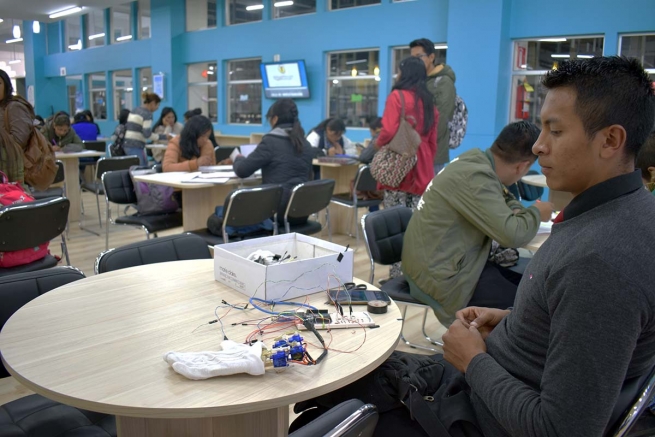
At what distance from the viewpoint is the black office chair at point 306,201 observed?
391 cm

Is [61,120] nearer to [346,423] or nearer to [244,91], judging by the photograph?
[244,91]

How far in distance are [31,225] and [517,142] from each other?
241 cm

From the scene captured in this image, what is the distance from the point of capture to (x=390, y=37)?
337 inches

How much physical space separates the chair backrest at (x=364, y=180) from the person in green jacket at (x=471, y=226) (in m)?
2.56

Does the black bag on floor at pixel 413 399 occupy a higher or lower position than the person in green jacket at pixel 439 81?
lower

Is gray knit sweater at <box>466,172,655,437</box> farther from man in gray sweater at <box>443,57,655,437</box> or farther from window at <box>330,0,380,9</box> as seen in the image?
window at <box>330,0,380,9</box>

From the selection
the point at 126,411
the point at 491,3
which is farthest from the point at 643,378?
the point at 491,3

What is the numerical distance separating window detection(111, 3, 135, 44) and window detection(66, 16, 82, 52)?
1.87 m

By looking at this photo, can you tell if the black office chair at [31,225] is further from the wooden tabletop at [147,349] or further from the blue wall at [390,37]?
the blue wall at [390,37]

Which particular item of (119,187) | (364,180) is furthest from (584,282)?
(364,180)

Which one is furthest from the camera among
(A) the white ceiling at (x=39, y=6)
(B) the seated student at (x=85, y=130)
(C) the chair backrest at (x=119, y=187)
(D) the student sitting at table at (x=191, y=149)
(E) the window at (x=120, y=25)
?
(E) the window at (x=120, y=25)

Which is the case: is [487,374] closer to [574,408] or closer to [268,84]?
[574,408]

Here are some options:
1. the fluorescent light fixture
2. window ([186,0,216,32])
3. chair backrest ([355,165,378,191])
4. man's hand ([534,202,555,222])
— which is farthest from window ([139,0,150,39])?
man's hand ([534,202,555,222])

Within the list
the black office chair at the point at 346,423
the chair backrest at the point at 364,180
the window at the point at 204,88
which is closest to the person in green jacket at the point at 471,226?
the black office chair at the point at 346,423
